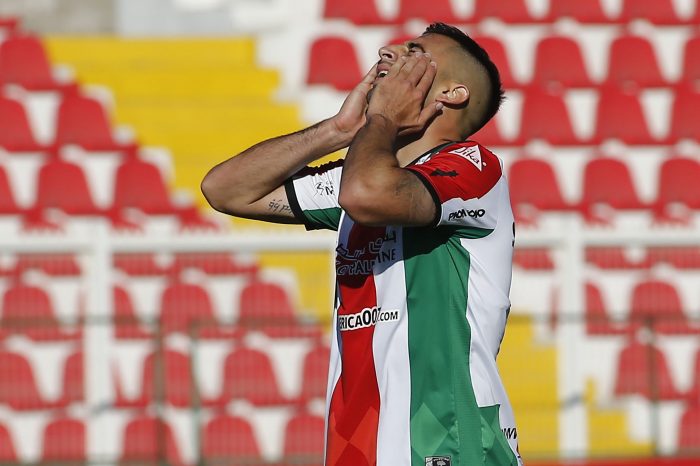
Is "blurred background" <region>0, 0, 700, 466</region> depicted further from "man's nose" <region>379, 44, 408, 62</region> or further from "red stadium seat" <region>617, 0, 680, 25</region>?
"man's nose" <region>379, 44, 408, 62</region>

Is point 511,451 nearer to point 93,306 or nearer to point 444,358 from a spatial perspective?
point 444,358

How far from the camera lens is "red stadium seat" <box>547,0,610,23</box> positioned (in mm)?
11250

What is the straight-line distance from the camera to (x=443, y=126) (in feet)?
10.3

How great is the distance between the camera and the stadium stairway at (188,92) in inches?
402

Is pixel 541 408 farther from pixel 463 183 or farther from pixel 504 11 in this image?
pixel 504 11

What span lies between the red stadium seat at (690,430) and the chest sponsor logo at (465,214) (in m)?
4.43

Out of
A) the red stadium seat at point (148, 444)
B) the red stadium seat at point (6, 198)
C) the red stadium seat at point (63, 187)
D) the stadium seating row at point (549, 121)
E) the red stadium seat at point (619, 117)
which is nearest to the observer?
the red stadium seat at point (148, 444)

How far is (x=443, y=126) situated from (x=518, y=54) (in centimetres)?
800

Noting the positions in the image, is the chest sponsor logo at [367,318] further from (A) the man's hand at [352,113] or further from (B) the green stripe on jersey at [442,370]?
(A) the man's hand at [352,113]

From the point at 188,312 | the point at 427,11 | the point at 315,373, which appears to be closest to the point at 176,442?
the point at 315,373

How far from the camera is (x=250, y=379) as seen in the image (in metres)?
7.14

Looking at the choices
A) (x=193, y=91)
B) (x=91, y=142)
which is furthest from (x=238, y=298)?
(x=193, y=91)

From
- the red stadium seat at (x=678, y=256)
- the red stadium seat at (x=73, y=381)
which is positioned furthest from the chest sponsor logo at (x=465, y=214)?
the red stadium seat at (x=678, y=256)

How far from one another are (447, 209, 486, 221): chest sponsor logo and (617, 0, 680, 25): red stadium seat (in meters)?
8.72
